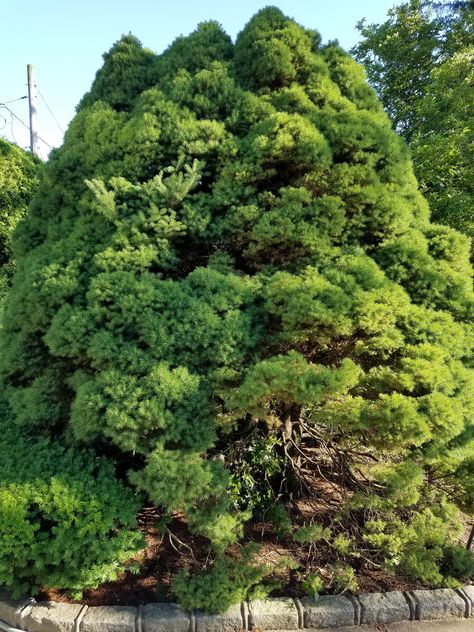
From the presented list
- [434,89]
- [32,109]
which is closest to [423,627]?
[434,89]

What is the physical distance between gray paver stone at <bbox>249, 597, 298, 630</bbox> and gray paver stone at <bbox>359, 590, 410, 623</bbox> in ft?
1.34

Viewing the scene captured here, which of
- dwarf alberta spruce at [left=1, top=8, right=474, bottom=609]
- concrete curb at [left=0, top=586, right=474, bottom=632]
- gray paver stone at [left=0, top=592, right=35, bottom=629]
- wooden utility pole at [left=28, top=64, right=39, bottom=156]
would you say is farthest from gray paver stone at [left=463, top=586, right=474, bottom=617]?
wooden utility pole at [left=28, top=64, right=39, bottom=156]

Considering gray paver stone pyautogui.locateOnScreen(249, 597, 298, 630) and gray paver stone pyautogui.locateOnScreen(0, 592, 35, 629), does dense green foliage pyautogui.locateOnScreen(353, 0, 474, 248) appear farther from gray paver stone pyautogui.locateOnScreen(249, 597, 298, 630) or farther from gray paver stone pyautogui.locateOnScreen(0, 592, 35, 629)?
gray paver stone pyautogui.locateOnScreen(0, 592, 35, 629)

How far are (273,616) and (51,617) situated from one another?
120 centimetres

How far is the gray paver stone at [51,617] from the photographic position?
232 centimetres

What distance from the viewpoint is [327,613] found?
2459 mm

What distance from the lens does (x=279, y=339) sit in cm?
252

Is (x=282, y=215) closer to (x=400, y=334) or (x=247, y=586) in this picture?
(x=400, y=334)

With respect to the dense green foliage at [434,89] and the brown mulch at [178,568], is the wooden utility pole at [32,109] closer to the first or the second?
the dense green foliage at [434,89]

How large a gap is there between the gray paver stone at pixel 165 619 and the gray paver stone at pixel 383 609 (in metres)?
1.01

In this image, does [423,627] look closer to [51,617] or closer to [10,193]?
[51,617]

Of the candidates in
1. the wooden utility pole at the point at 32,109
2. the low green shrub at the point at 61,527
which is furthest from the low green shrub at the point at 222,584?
the wooden utility pole at the point at 32,109

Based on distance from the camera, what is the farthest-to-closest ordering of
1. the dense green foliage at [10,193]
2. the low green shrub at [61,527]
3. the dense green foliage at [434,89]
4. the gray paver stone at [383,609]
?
1. the dense green foliage at [10,193]
2. the dense green foliage at [434,89]
3. the gray paver stone at [383,609]
4. the low green shrub at [61,527]

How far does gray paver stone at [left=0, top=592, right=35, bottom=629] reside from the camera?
2.38 metres
